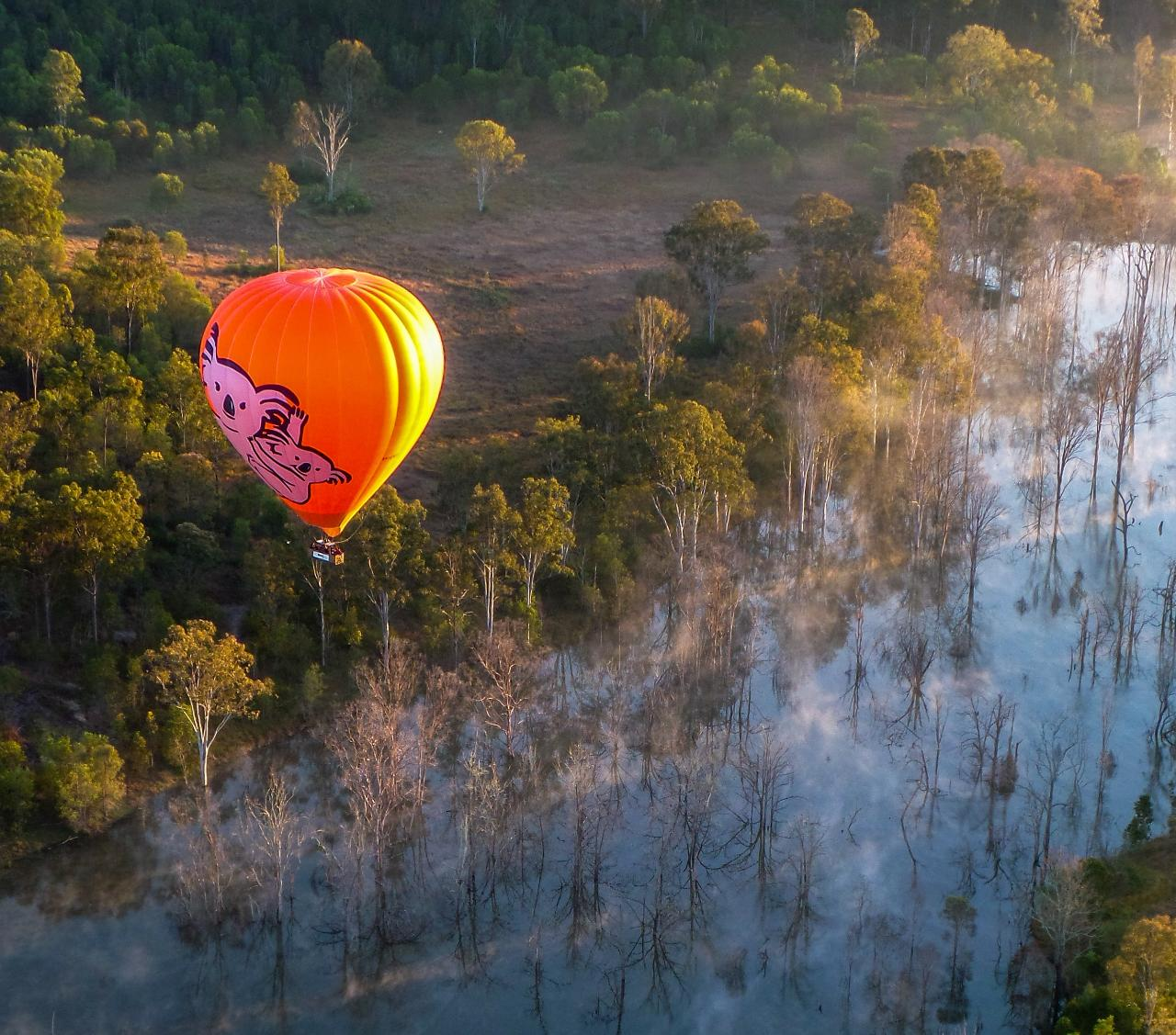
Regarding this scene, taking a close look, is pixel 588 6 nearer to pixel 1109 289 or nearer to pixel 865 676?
pixel 1109 289

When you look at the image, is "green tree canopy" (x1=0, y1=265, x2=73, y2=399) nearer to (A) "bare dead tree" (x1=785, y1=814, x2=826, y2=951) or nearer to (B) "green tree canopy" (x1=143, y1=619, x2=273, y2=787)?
(B) "green tree canopy" (x1=143, y1=619, x2=273, y2=787)

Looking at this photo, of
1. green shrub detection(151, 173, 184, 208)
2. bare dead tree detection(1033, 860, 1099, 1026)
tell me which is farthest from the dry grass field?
bare dead tree detection(1033, 860, 1099, 1026)

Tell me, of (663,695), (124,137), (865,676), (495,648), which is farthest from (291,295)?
(124,137)

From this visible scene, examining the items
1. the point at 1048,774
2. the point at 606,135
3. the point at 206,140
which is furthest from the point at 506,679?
the point at 606,135

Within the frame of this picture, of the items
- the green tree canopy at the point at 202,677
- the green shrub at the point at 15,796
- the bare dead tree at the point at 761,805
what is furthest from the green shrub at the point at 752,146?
the green shrub at the point at 15,796

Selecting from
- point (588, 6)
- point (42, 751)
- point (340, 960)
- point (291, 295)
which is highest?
point (588, 6)

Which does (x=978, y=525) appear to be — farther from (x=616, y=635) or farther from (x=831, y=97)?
(x=831, y=97)
